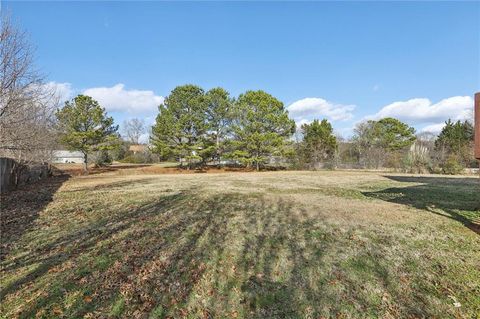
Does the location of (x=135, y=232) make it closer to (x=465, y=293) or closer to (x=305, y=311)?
(x=305, y=311)

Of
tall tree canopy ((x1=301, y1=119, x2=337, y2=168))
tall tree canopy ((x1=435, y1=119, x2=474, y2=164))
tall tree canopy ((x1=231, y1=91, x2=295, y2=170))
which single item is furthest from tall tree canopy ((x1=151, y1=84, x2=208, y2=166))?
tall tree canopy ((x1=435, y1=119, x2=474, y2=164))

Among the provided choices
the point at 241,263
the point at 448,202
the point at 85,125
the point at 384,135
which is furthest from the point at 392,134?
the point at 241,263

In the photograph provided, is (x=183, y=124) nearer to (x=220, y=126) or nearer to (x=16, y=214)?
(x=220, y=126)

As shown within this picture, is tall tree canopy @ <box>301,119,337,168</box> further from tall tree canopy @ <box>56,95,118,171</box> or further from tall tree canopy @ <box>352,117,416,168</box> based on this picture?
tall tree canopy @ <box>56,95,118,171</box>

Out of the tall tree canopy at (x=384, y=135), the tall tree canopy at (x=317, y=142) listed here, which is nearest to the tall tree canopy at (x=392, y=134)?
the tall tree canopy at (x=384, y=135)

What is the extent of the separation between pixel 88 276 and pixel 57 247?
61.1 inches

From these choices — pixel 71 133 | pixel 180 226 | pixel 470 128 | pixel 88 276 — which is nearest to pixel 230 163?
pixel 71 133

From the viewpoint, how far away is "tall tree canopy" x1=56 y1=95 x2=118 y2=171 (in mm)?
25141

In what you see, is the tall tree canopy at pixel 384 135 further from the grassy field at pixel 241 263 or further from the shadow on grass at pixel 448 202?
the grassy field at pixel 241 263

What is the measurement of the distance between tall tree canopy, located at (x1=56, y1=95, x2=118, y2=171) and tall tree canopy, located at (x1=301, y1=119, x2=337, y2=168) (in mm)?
19206

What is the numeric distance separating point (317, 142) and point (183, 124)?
547 inches

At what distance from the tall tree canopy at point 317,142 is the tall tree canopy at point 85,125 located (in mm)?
19206

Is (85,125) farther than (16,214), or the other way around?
(85,125)

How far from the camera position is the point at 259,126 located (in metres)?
27.8
